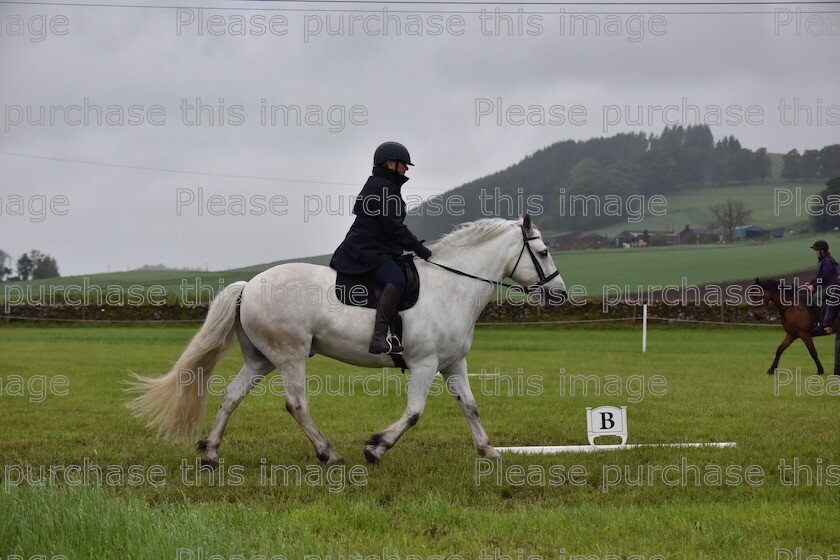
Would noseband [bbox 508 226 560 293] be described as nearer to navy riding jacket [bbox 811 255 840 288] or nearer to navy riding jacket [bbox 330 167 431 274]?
navy riding jacket [bbox 330 167 431 274]

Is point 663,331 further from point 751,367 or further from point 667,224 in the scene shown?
point 667,224

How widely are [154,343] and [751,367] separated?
17107mm

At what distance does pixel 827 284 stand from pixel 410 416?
38.7 ft

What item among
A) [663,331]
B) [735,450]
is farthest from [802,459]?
[663,331]

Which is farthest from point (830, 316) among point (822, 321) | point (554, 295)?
point (554, 295)

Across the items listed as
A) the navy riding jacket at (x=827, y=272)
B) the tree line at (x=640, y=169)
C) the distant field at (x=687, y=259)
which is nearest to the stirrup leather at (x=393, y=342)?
the navy riding jacket at (x=827, y=272)

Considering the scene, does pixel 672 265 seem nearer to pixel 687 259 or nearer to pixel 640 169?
pixel 687 259

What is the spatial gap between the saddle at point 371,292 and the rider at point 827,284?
1114 cm

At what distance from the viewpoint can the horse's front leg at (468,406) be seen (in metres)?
7.86

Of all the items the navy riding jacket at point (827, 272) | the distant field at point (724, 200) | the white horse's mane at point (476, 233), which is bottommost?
the navy riding jacket at point (827, 272)

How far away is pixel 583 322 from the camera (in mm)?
35938

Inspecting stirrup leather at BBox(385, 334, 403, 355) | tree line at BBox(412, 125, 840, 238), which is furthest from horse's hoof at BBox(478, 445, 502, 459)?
tree line at BBox(412, 125, 840, 238)

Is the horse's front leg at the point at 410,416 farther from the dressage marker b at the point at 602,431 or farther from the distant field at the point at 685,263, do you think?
the distant field at the point at 685,263

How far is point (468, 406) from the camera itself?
789 centimetres
